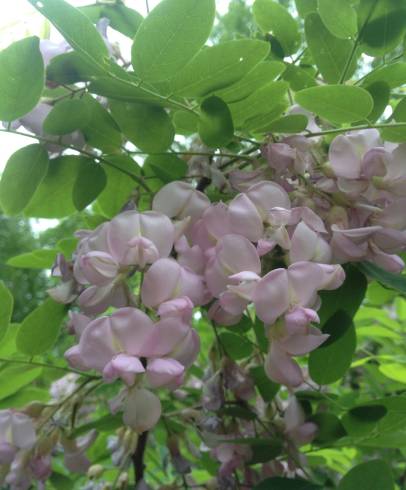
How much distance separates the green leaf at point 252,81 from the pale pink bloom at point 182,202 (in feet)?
0.30

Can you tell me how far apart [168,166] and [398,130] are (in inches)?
9.5

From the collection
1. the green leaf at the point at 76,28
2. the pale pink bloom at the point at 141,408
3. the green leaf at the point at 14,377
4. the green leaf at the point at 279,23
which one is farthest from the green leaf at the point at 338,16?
the green leaf at the point at 14,377

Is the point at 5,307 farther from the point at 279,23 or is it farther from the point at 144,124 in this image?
the point at 279,23

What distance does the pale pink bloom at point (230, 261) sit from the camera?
503 mm

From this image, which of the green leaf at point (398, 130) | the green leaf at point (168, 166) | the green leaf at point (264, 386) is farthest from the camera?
the green leaf at point (264, 386)

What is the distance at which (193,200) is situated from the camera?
1.85 ft

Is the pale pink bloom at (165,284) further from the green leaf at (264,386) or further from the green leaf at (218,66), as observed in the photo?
the green leaf at (264,386)

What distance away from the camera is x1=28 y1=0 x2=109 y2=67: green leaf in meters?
0.46

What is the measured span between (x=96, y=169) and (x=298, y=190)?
9.0 inches

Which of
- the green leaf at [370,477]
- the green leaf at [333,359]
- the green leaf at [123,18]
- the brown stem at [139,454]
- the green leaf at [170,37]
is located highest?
the green leaf at [170,37]

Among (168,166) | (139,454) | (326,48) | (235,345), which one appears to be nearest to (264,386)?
(235,345)

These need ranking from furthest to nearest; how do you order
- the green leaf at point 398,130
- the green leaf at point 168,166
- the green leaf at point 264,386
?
the green leaf at point 264,386
the green leaf at point 168,166
the green leaf at point 398,130

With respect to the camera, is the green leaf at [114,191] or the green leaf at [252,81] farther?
the green leaf at [114,191]

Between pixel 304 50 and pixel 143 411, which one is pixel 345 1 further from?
pixel 143 411
